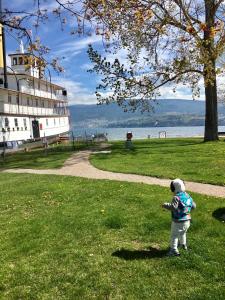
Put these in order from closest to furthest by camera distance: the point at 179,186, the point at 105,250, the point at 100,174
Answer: the point at 179,186 < the point at 105,250 < the point at 100,174

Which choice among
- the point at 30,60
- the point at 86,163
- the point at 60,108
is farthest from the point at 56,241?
the point at 60,108

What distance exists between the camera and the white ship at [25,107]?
4281 cm

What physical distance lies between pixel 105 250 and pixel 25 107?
132 feet

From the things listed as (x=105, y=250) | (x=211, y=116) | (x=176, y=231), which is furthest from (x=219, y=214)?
(x=211, y=116)

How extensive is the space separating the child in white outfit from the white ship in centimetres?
2885

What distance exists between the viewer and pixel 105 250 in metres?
9.08

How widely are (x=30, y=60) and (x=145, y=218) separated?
546 centimetres

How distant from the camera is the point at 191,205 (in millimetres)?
8469

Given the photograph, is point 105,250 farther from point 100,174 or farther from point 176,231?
point 100,174

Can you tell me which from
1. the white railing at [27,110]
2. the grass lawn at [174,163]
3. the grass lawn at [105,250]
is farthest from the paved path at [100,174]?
the white railing at [27,110]

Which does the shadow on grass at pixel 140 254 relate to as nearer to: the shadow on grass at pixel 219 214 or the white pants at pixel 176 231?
the white pants at pixel 176 231

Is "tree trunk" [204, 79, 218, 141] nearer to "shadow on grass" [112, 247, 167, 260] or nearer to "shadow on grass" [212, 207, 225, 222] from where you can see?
"shadow on grass" [212, 207, 225, 222]

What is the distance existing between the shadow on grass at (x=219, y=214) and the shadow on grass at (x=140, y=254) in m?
2.59

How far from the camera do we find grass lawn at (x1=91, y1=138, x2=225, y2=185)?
18.0 metres
